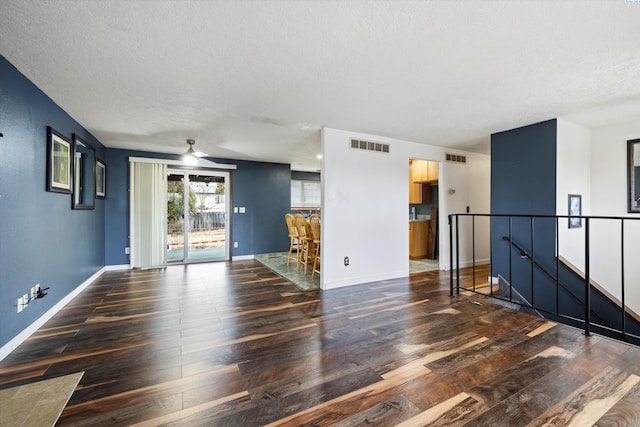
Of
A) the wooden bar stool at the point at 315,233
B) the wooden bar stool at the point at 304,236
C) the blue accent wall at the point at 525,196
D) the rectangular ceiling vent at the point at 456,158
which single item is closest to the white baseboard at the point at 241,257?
the wooden bar stool at the point at 304,236

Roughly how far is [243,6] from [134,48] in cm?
95

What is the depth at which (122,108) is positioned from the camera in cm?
315

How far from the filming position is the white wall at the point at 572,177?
3658 mm

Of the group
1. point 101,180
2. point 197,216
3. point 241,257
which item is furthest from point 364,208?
point 101,180

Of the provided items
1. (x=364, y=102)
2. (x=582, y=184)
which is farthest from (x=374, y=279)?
(x=582, y=184)

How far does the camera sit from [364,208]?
4.29 metres

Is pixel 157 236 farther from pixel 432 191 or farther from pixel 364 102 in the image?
pixel 432 191

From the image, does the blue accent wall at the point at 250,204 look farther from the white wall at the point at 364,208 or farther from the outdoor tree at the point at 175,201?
the white wall at the point at 364,208

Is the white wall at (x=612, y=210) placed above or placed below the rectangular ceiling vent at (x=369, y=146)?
below

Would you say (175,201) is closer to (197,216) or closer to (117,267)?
(197,216)

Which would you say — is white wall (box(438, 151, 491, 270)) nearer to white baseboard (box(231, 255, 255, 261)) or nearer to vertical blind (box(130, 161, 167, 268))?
white baseboard (box(231, 255, 255, 261))

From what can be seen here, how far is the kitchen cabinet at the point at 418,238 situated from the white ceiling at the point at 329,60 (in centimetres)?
300

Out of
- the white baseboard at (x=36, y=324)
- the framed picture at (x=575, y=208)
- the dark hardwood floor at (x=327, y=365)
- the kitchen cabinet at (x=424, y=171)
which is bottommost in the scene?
the dark hardwood floor at (x=327, y=365)

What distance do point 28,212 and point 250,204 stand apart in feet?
13.4
